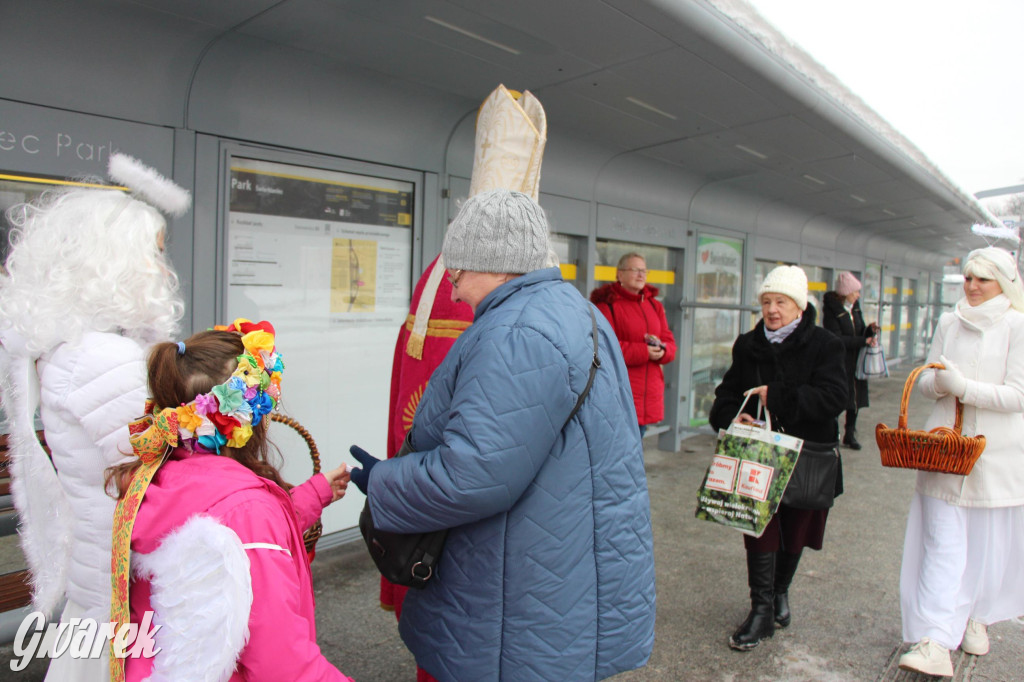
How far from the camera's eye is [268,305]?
3.44m

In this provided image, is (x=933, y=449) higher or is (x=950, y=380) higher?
(x=950, y=380)

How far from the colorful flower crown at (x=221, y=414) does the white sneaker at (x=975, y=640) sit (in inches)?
126

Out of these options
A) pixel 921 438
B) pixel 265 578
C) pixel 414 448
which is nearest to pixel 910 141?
pixel 921 438

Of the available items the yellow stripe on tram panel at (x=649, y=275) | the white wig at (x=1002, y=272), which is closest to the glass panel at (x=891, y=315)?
the yellow stripe on tram panel at (x=649, y=275)

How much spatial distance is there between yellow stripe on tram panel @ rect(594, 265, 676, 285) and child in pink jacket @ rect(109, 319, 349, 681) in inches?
175

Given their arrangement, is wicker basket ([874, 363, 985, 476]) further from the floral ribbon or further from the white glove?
the floral ribbon

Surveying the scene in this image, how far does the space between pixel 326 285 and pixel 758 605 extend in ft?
8.55

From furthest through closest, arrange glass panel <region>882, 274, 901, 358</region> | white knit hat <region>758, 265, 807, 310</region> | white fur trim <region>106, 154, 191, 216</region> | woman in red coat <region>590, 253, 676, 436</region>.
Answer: glass panel <region>882, 274, 901, 358</region> → woman in red coat <region>590, 253, 676, 436</region> → white knit hat <region>758, 265, 807, 310</region> → white fur trim <region>106, 154, 191, 216</region>

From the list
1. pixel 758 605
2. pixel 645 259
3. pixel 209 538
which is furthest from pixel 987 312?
pixel 645 259

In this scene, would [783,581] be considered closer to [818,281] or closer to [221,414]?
[221,414]

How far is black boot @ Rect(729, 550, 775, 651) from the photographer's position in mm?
3016

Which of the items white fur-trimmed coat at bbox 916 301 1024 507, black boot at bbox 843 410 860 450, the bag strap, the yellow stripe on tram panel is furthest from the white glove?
black boot at bbox 843 410 860 450

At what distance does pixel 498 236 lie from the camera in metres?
1.62

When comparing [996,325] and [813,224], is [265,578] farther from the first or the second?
[813,224]
